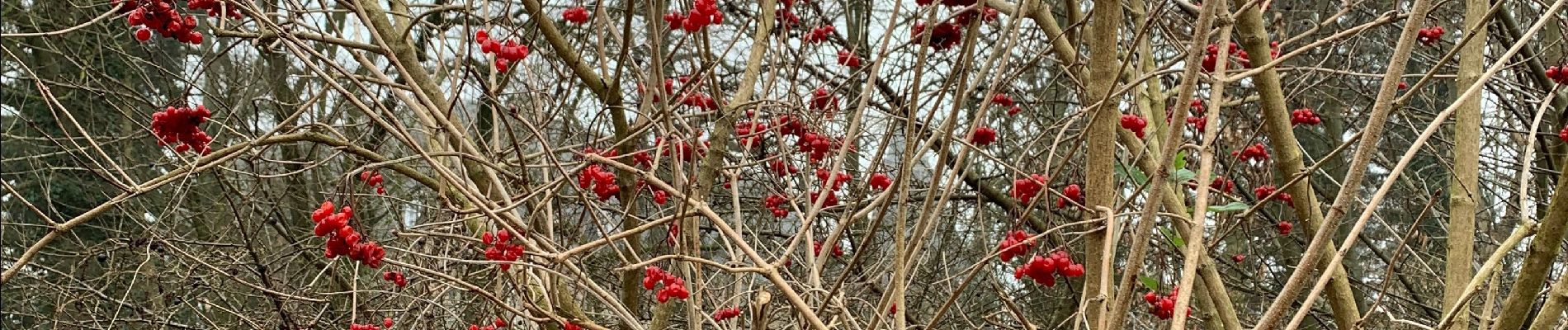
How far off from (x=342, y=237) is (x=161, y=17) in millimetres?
870

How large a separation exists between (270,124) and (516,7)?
234cm

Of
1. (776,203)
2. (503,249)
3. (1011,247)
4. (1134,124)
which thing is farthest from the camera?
(776,203)

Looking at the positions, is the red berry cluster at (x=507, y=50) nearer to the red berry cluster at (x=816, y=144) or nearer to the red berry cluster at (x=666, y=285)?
the red berry cluster at (x=666, y=285)

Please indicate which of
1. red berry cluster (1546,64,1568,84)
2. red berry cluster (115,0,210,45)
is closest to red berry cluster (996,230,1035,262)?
red berry cluster (1546,64,1568,84)

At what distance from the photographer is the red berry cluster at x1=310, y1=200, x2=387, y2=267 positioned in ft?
8.55

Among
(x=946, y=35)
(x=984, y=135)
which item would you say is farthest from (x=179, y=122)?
(x=984, y=135)

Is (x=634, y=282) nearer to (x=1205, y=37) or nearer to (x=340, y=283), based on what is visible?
(x=1205, y=37)

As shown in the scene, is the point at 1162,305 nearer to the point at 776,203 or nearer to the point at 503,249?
the point at 776,203

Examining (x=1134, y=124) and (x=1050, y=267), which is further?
(x=1134, y=124)

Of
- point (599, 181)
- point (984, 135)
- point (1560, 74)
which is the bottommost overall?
point (599, 181)

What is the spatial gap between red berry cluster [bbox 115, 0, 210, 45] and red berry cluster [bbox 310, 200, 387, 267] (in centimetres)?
75

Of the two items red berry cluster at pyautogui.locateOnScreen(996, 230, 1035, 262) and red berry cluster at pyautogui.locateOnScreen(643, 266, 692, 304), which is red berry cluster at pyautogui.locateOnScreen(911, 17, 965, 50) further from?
red berry cluster at pyautogui.locateOnScreen(643, 266, 692, 304)

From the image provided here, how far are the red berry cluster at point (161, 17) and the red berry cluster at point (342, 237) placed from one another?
75cm

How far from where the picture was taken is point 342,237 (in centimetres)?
265
